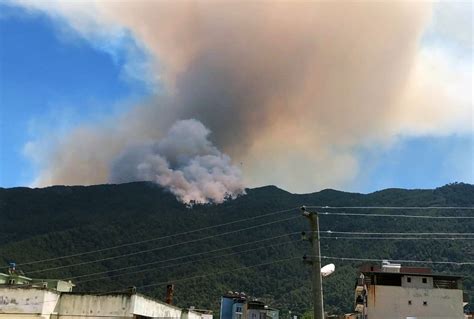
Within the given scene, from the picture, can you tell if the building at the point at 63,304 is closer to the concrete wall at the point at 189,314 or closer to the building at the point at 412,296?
the concrete wall at the point at 189,314

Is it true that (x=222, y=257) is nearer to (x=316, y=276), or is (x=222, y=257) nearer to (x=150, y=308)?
(x=150, y=308)

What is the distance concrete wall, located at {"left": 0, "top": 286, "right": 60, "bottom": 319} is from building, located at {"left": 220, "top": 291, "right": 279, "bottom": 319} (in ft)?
185

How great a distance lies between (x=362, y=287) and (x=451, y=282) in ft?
34.6

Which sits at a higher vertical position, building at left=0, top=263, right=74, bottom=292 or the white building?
building at left=0, top=263, right=74, bottom=292

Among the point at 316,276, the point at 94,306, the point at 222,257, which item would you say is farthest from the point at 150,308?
the point at 222,257

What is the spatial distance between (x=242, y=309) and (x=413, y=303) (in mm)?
42102

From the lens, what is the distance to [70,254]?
6304 inches

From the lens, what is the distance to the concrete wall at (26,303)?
130 ft

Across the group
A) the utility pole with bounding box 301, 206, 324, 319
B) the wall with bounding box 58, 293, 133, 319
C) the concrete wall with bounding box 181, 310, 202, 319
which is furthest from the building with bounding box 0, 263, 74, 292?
the utility pole with bounding box 301, 206, 324, 319

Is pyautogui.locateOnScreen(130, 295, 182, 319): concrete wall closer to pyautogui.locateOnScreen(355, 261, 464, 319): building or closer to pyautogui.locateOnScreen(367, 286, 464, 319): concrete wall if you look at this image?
pyautogui.locateOnScreen(367, 286, 464, 319): concrete wall

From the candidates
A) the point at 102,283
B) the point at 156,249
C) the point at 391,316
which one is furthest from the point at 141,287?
the point at 391,316

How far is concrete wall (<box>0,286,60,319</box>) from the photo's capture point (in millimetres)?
39562

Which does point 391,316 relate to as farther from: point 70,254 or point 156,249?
point 156,249

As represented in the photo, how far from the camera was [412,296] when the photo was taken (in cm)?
5753
